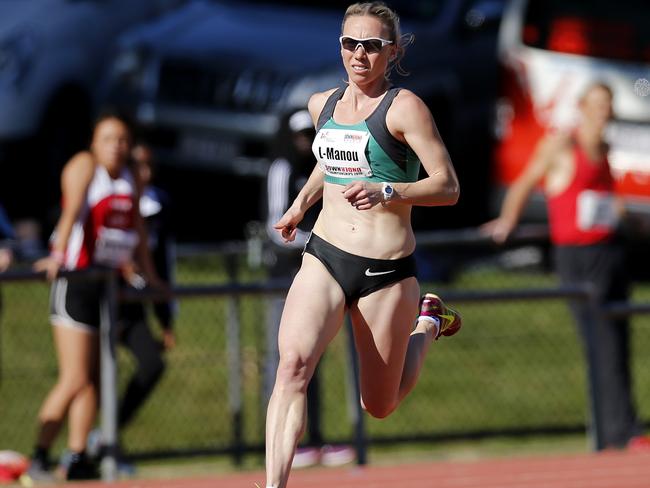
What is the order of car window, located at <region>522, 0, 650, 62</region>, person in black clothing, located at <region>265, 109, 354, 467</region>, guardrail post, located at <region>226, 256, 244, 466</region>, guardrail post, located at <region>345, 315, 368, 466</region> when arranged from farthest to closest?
1. car window, located at <region>522, 0, 650, 62</region>
2. guardrail post, located at <region>226, 256, 244, 466</region>
3. person in black clothing, located at <region>265, 109, 354, 467</region>
4. guardrail post, located at <region>345, 315, 368, 466</region>

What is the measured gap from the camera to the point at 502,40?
47.4 ft

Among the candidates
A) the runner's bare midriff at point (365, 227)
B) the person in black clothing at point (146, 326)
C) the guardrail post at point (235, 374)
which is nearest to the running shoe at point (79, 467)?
the person in black clothing at point (146, 326)

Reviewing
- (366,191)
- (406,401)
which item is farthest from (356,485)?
(406,401)

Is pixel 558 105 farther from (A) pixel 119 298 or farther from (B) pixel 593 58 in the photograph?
(A) pixel 119 298

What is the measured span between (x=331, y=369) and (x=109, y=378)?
2.38 meters

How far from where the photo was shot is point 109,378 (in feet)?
28.5

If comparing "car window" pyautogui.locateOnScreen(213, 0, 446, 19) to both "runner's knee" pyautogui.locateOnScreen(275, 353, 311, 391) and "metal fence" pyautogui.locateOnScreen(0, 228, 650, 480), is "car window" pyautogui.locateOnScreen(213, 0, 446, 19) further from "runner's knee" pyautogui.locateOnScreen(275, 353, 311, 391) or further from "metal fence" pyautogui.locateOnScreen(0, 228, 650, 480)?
"runner's knee" pyautogui.locateOnScreen(275, 353, 311, 391)

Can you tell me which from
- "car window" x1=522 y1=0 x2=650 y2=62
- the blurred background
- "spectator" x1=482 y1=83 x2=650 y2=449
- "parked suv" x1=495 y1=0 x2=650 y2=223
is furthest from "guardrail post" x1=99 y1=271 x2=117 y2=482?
"car window" x1=522 y1=0 x2=650 y2=62

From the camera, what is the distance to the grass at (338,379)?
1005cm

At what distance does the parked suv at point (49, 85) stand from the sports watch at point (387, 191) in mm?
7957

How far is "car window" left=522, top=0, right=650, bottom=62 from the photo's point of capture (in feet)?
46.7

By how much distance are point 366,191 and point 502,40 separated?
8.84 metres

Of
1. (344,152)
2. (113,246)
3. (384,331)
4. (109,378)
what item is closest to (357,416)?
(109,378)

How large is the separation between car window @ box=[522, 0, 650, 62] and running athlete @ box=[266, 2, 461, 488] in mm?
8035
